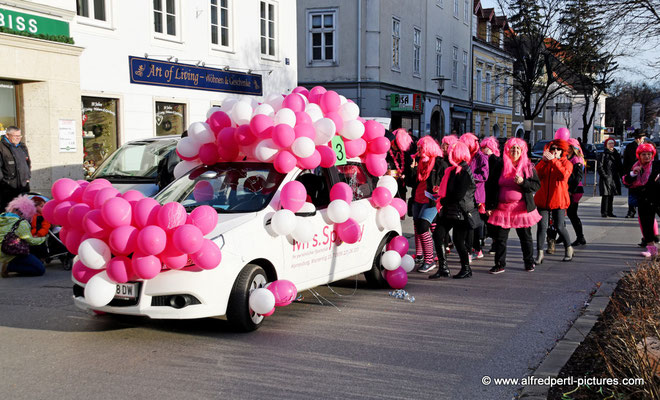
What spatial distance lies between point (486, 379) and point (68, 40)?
13.1 m

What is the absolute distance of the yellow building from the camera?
4597cm

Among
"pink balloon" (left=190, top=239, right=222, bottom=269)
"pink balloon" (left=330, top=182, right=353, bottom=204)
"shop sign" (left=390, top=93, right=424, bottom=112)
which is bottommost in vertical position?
"pink balloon" (left=190, top=239, right=222, bottom=269)

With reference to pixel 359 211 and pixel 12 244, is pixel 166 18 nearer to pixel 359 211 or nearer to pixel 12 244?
pixel 12 244

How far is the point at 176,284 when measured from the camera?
555 centimetres

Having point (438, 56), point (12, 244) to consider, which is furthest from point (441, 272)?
point (438, 56)

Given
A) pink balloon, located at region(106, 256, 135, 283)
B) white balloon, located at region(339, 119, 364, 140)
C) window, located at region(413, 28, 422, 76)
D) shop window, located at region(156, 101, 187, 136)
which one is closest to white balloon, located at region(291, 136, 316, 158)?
white balloon, located at region(339, 119, 364, 140)

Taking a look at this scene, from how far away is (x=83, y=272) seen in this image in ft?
19.0

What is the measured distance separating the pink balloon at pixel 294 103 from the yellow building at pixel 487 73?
39314 millimetres

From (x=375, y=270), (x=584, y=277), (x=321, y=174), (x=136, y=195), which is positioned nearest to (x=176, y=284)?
(x=136, y=195)

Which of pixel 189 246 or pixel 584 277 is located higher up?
pixel 189 246

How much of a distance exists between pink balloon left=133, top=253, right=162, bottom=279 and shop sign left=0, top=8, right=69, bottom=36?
33.5 ft

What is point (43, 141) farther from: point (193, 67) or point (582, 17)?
point (582, 17)

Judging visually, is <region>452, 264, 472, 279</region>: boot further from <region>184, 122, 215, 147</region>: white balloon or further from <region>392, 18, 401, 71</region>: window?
<region>392, 18, 401, 71</region>: window

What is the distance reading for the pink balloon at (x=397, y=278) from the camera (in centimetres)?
792
